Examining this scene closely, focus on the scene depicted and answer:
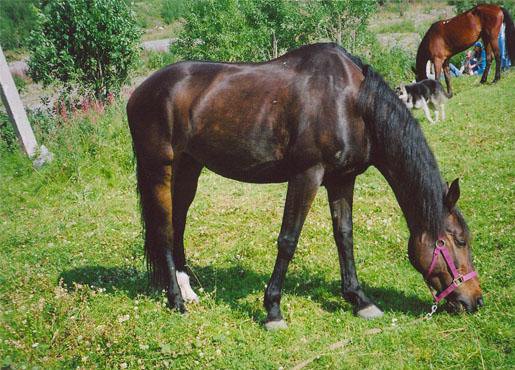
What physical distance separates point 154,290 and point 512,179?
540 cm

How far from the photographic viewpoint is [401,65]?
1684 centimetres

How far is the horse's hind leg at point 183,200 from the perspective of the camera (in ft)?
15.4

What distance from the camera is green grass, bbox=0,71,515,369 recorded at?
3678 millimetres

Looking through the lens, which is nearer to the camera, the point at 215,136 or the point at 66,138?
the point at 215,136

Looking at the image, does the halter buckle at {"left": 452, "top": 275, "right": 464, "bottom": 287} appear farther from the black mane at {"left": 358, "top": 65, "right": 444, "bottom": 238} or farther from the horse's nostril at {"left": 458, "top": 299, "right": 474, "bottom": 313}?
the black mane at {"left": 358, "top": 65, "right": 444, "bottom": 238}

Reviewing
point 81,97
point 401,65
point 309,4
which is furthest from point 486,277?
point 309,4

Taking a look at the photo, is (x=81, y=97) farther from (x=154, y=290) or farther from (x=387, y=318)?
(x=387, y=318)

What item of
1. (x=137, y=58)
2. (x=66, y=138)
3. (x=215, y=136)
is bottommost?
(x=66, y=138)

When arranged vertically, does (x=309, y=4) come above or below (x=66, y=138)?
above

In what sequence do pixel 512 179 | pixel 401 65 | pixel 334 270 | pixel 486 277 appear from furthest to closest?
pixel 401 65
pixel 512 179
pixel 334 270
pixel 486 277

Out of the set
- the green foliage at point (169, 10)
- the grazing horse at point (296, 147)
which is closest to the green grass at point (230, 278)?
the grazing horse at point (296, 147)

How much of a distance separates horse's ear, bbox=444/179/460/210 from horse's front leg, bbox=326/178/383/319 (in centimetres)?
88

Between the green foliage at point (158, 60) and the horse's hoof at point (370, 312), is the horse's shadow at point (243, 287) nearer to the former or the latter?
the horse's hoof at point (370, 312)

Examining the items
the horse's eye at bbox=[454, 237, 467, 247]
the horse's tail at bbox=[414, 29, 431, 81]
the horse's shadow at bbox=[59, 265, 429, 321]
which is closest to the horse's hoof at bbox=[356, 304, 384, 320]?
the horse's shadow at bbox=[59, 265, 429, 321]
